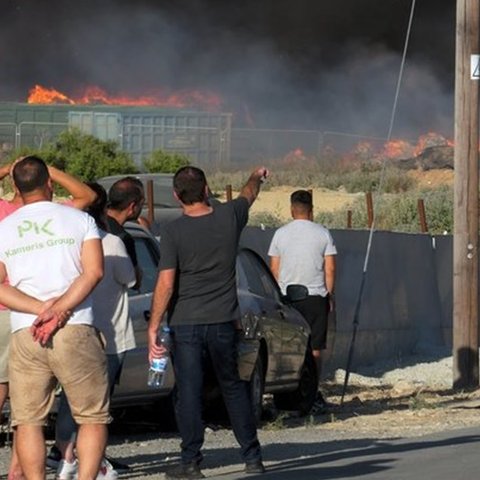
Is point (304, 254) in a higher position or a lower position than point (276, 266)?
higher

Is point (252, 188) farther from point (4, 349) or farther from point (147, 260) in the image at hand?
point (147, 260)

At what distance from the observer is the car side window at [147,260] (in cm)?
1326

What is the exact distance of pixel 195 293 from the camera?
10.9 metres

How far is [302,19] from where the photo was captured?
6341 cm

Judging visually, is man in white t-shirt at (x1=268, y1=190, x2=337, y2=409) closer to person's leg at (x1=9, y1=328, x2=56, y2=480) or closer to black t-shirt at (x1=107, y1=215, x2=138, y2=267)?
black t-shirt at (x1=107, y1=215, x2=138, y2=267)

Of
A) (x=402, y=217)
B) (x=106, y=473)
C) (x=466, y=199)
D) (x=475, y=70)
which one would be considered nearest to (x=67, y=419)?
(x=106, y=473)

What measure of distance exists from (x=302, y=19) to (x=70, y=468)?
54163 mm

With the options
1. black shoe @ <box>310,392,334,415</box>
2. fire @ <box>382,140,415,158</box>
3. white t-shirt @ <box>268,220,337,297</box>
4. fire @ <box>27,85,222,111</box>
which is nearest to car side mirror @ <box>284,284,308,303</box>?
white t-shirt @ <box>268,220,337,297</box>

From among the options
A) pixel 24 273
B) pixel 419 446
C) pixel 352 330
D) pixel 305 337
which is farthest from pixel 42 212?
pixel 352 330

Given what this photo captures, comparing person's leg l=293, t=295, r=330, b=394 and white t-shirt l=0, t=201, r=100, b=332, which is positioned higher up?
white t-shirt l=0, t=201, r=100, b=332

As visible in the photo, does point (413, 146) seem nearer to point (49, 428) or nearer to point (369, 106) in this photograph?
point (369, 106)

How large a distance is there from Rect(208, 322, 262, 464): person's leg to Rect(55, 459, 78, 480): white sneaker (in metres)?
1.24

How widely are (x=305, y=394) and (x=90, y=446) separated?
21.0 feet

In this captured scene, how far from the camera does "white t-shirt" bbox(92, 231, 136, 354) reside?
10352 millimetres
